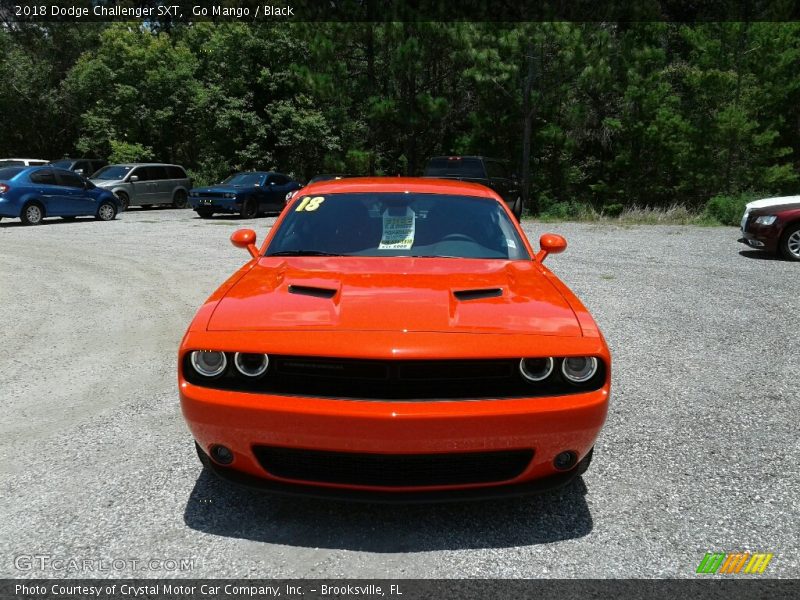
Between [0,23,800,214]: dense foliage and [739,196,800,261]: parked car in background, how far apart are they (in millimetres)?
11842

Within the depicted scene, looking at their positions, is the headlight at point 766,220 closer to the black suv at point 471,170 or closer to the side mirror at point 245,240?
the black suv at point 471,170

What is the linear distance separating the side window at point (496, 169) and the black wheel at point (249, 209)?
750 cm

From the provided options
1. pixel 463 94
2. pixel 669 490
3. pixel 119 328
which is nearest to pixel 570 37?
pixel 463 94

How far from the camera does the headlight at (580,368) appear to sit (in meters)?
2.69

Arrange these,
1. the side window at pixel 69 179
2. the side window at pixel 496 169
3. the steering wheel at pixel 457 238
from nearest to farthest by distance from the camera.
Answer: the steering wheel at pixel 457 238
the side window at pixel 496 169
the side window at pixel 69 179

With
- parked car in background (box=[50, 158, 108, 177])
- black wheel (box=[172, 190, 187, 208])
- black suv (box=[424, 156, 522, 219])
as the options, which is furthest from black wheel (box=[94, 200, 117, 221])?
black suv (box=[424, 156, 522, 219])

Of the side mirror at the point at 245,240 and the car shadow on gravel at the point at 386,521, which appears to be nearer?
the car shadow on gravel at the point at 386,521

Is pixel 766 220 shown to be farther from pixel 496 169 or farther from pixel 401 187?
pixel 401 187

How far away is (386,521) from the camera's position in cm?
291

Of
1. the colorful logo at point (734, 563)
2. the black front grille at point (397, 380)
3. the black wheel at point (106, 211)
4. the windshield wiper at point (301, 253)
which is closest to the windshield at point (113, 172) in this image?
the black wheel at point (106, 211)

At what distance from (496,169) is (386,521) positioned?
15.8 metres

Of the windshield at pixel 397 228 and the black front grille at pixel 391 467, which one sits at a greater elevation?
the windshield at pixel 397 228

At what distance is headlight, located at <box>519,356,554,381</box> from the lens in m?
2.64

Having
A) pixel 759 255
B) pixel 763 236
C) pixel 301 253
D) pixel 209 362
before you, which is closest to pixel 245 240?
pixel 301 253
